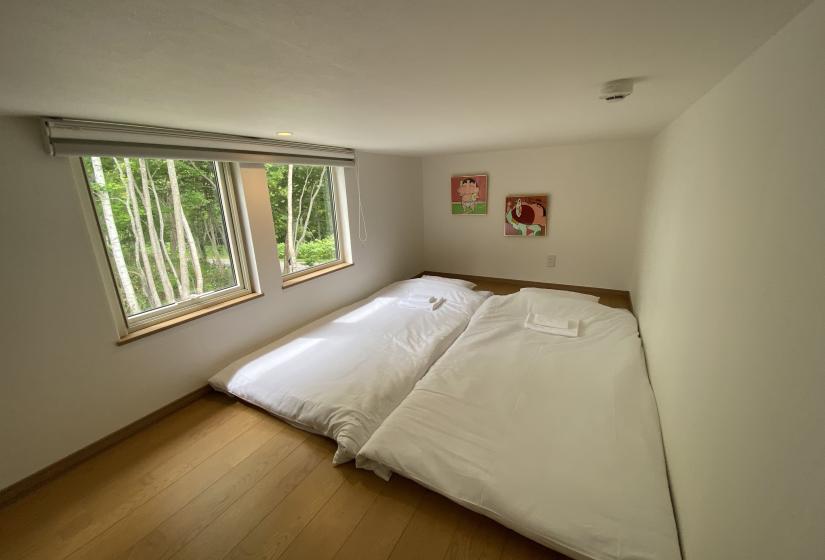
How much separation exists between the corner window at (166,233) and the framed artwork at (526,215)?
293 centimetres

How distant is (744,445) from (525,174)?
340cm

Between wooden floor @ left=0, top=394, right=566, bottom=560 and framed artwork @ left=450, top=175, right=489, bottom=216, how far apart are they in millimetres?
3223

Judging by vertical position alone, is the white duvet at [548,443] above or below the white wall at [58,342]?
below

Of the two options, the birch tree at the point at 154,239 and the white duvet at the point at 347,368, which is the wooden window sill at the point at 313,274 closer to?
the white duvet at the point at 347,368


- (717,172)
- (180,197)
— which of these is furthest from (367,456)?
(180,197)

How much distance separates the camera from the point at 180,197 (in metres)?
2.08

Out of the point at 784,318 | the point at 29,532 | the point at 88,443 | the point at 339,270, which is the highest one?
the point at 784,318

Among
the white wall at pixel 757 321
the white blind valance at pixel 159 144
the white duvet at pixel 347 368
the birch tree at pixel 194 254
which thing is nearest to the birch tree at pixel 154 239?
the birch tree at pixel 194 254

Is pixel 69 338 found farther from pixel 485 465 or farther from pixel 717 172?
pixel 717 172

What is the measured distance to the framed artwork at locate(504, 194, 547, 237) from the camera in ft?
12.0

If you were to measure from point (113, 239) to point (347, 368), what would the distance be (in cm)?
153

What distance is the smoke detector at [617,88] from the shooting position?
1.21 metres

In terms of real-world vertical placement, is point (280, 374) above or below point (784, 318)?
below

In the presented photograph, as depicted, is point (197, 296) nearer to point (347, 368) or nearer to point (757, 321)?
point (347, 368)
